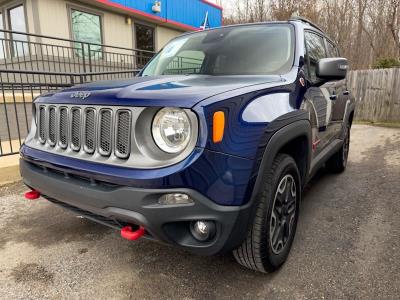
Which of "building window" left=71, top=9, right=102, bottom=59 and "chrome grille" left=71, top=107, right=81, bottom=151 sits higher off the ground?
"building window" left=71, top=9, right=102, bottom=59

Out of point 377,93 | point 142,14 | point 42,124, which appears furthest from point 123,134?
point 377,93

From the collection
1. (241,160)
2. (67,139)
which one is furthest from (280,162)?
(67,139)

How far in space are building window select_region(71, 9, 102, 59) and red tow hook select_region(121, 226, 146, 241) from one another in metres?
9.11

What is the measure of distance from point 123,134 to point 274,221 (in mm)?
1150

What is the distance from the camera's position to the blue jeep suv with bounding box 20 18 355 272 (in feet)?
5.54

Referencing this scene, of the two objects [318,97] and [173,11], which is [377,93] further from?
[318,97]

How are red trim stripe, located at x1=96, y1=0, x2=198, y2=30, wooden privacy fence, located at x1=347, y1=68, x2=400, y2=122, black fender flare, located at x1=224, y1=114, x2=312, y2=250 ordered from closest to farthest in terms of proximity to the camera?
1. black fender flare, located at x1=224, y1=114, x2=312, y2=250
2. red trim stripe, located at x1=96, y1=0, x2=198, y2=30
3. wooden privacy fence, located at x1=347, y1=68, x2=400, y2=122

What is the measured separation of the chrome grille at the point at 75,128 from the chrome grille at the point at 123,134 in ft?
1.18

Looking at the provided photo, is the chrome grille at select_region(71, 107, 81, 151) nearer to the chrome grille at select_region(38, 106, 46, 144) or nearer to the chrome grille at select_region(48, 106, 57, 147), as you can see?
the chrome grille at select_region(48, 106, 57, 147)

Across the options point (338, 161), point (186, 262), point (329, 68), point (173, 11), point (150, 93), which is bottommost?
point (186, 262)

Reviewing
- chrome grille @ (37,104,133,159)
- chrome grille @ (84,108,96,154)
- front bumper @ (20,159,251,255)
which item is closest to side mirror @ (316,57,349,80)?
front bumper @ (20,159,251,255)

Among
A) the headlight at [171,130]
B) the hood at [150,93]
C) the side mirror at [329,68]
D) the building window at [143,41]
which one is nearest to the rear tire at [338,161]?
the side mirror at [329,68]

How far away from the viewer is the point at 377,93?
36.3 ft

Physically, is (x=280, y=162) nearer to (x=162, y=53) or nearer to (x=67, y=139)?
(x=67, y=139)
